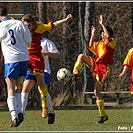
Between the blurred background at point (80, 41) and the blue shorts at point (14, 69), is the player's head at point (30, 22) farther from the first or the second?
the blurred background at point (80, 41)

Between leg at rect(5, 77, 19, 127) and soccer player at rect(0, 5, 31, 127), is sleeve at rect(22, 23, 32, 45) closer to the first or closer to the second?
soccer player at rect(0, 5, 31, 127)

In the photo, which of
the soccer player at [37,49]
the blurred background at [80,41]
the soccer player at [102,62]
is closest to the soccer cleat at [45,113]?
the soccer player at [37,49]

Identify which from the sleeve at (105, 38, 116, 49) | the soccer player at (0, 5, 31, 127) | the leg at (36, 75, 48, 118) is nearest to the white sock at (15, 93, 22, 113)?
the soccer player at (0, 5, 31, 127)

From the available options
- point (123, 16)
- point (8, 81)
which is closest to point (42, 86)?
point (8, 81)

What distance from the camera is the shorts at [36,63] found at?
9.62 m

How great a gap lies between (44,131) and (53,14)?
43.7ft

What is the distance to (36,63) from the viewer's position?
31.6ft

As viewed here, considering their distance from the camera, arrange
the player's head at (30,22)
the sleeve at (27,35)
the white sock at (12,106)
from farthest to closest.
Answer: the player's head at (30,22) → the sleeve at (27,35) → the white sock at (12,106)

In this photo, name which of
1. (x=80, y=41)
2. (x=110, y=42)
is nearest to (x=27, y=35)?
(x=110, y=42)

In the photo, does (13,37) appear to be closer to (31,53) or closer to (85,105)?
(31,53)

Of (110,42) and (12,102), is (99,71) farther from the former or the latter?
(12,102)

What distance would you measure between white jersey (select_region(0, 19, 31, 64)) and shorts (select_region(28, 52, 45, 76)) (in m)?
0.87

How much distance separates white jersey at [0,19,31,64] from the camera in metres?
8.66

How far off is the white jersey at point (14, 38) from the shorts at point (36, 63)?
0.87m
